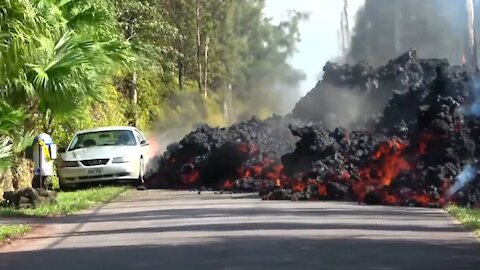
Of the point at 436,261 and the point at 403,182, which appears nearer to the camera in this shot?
the point at 436,261

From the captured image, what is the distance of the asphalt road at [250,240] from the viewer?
37.1 ft

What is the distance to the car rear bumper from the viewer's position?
25.6 m

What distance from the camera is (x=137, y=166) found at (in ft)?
86.6

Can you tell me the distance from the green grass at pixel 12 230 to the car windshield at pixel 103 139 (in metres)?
10.6

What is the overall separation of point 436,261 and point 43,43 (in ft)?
26.4

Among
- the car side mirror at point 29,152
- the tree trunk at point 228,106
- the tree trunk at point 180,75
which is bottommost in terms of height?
the car side mirror at point 29,152

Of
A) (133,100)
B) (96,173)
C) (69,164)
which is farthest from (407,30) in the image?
(69,164)

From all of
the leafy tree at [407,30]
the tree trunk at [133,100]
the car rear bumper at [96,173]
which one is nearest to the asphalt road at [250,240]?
the car rear bumper at [96,173]

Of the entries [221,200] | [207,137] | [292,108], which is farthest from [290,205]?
[292,108]

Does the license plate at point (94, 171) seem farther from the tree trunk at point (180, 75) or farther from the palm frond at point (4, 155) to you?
the tree trunk at point (180, 75)

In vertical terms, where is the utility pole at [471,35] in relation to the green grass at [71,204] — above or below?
above

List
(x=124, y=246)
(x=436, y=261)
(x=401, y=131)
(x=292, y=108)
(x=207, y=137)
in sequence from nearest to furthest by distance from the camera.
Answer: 1. (x=436, y=261)
2. (x=124, y=246)
3. (x=401, y=131)
4. (x=207, y=137)
5. (x=292, y=108)

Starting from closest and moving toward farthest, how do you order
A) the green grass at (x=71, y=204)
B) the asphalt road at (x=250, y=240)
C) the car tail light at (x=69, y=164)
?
1. the asphalt road at (x=250, y=240)
2. the green grass at (x=71, y=204)
3. the car tail light at (x=69, y=164)

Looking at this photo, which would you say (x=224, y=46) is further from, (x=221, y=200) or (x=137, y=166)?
(x=221, y=200)
